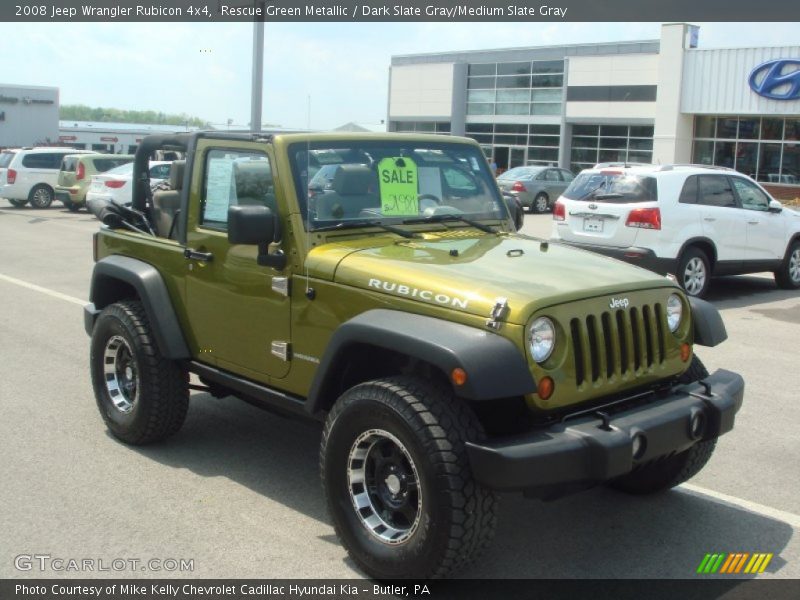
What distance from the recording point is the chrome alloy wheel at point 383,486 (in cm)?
398

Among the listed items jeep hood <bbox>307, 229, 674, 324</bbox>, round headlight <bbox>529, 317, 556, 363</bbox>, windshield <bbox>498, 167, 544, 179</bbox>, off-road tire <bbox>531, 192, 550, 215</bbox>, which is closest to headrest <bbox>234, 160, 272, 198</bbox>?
jeep hood <bbox>307, 229, 674, 324</bbox>

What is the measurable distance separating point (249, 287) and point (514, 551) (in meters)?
1.94

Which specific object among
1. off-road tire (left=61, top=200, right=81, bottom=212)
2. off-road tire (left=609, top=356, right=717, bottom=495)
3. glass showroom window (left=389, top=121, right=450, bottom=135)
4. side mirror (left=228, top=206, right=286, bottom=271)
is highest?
glass showroom window (left=389, top=121, right=450, bottom=135)

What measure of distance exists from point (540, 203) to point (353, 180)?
24.0 meters

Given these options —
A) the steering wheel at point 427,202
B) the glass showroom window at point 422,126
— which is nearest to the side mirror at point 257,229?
the steering wheel at point 427,202

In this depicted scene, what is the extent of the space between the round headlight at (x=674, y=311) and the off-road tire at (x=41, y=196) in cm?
2605

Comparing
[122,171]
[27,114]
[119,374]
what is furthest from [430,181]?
[27,114]

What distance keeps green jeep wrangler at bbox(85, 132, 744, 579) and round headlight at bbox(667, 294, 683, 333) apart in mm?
11

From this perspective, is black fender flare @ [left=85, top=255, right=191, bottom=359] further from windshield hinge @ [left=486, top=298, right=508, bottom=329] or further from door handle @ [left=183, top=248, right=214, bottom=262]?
windshield hinge @ [left=486, top=298, right=508, bottom=329]

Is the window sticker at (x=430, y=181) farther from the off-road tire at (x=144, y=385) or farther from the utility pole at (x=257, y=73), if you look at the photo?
the utility pole at (x=257, y=73)

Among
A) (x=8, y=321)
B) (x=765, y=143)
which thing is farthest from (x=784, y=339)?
(x=765, y=143)

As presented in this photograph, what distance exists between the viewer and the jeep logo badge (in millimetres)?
4188

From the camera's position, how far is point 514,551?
444 centimetres

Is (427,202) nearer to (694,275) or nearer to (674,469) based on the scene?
(674,469)
